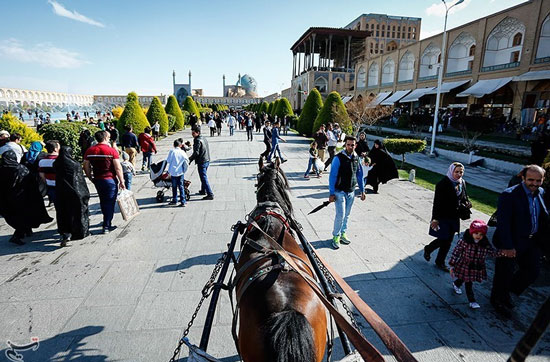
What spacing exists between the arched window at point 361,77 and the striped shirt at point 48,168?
47465mm

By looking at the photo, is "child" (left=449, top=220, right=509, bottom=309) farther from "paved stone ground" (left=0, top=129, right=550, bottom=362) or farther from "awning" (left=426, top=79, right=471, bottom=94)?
"awning" (left=426, top=79, right=471, bottom=94)

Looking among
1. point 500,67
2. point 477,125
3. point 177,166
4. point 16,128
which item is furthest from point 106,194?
point 500,67

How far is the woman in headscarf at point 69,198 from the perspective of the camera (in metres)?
4.80

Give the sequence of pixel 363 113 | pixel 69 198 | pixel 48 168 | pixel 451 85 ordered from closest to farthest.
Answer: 1. pixel 69 198
2. pixel 48 168
3. pixel 363 113
4. pixel 451 85

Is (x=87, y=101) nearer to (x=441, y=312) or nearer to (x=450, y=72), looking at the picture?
(x=450, y=72)

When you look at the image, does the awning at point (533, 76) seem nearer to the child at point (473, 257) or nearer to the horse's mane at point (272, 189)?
the child at point (473, 257)

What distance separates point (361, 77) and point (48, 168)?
50.7 m

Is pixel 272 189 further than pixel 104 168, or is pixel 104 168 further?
pixel 104 168

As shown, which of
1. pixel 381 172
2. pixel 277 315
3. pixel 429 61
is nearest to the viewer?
pixel 277 315

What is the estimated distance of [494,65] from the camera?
2512 centimetres

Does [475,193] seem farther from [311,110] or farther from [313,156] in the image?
[311,110]

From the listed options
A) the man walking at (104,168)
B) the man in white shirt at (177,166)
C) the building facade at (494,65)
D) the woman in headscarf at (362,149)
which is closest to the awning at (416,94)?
the building facade at (494,65)

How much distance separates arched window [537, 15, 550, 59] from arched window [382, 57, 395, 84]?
2048cm

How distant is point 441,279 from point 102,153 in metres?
5.51
